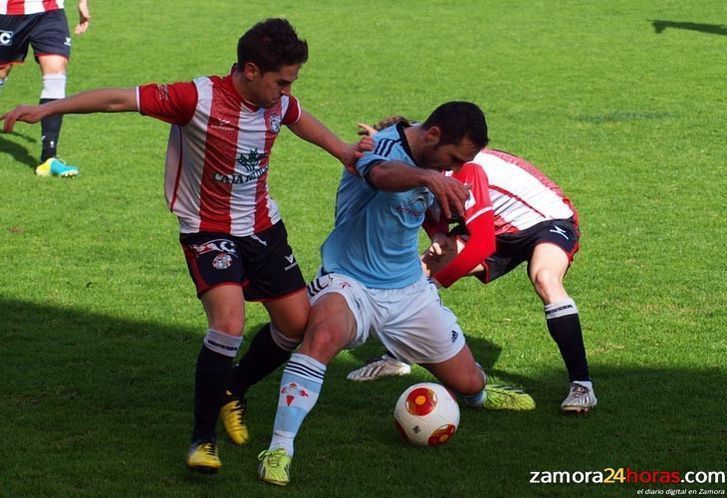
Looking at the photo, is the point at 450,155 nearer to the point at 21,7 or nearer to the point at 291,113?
the point at 291,113

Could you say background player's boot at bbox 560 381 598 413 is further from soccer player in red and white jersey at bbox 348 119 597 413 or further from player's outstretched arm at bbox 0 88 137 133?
player's outstretched arm at bbox 0 88 137 133

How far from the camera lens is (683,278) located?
29.3ft

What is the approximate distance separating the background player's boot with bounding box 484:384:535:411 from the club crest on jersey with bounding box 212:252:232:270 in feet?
5.48

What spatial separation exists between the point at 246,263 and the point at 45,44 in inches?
282

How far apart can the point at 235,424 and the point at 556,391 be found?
187 cm

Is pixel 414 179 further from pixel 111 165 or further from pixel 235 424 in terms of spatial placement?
pixel 111 165

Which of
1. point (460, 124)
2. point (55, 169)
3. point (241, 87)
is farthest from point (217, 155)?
point (55, 169)

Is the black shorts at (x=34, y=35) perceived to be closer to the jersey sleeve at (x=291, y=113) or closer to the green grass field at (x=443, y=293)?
the green grass field at (x=443, y=293)

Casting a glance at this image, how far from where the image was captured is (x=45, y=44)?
Answer: 12.2 metres

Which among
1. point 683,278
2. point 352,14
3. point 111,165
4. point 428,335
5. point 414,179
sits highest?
point 414,179

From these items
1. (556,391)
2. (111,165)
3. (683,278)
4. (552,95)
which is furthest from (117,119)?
(556,391)

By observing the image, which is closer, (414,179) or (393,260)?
(414,179)

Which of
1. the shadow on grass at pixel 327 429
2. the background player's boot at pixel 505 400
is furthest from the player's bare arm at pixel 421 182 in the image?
the background player's boot at pixel 505 400

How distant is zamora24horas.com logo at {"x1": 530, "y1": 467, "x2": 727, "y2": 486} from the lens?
216 inches
